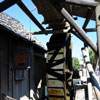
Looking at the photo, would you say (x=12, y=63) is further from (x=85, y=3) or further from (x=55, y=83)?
(x=85, y=3)

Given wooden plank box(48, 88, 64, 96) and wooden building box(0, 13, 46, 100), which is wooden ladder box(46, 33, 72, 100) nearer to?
wooden plank box(48, 88, 64, 96)

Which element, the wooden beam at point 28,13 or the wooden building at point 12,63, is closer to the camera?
the wooden beam at point 28,13

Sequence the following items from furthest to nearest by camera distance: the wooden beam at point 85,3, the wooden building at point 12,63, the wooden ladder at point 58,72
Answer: the wooden ladder at point 58,72 → the wooden building at point 12,63 → the wooden beam at point 85,3

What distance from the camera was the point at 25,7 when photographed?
14.1 ft

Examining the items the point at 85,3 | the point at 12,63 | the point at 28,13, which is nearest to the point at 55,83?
the point at 12,63

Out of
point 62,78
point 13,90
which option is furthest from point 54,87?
point 13,90

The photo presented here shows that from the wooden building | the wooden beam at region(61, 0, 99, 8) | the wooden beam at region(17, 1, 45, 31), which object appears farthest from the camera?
the wooden building

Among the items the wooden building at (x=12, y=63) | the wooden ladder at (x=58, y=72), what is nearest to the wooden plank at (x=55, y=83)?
the wooden ladder at (x=58, y=72)

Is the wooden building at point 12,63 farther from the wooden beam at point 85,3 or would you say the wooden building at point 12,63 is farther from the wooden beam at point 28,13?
the wooden beam at point 85,3

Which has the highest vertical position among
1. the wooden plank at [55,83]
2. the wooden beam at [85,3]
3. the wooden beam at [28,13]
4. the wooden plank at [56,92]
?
the wooden beam at [28,13]

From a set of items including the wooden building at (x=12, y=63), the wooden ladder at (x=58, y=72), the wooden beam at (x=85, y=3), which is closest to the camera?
the wooden beam at (x=85, y=3)

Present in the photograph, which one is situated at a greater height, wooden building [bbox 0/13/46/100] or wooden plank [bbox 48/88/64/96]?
wooden building [bbox 0/13/46/100]

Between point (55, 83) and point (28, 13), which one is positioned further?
point (55, 83)

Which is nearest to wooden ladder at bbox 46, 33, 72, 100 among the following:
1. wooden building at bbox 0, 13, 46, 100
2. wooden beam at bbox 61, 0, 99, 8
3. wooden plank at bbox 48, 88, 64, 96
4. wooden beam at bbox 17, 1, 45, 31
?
wooden plank at bbox 48, 88, 64, 96
